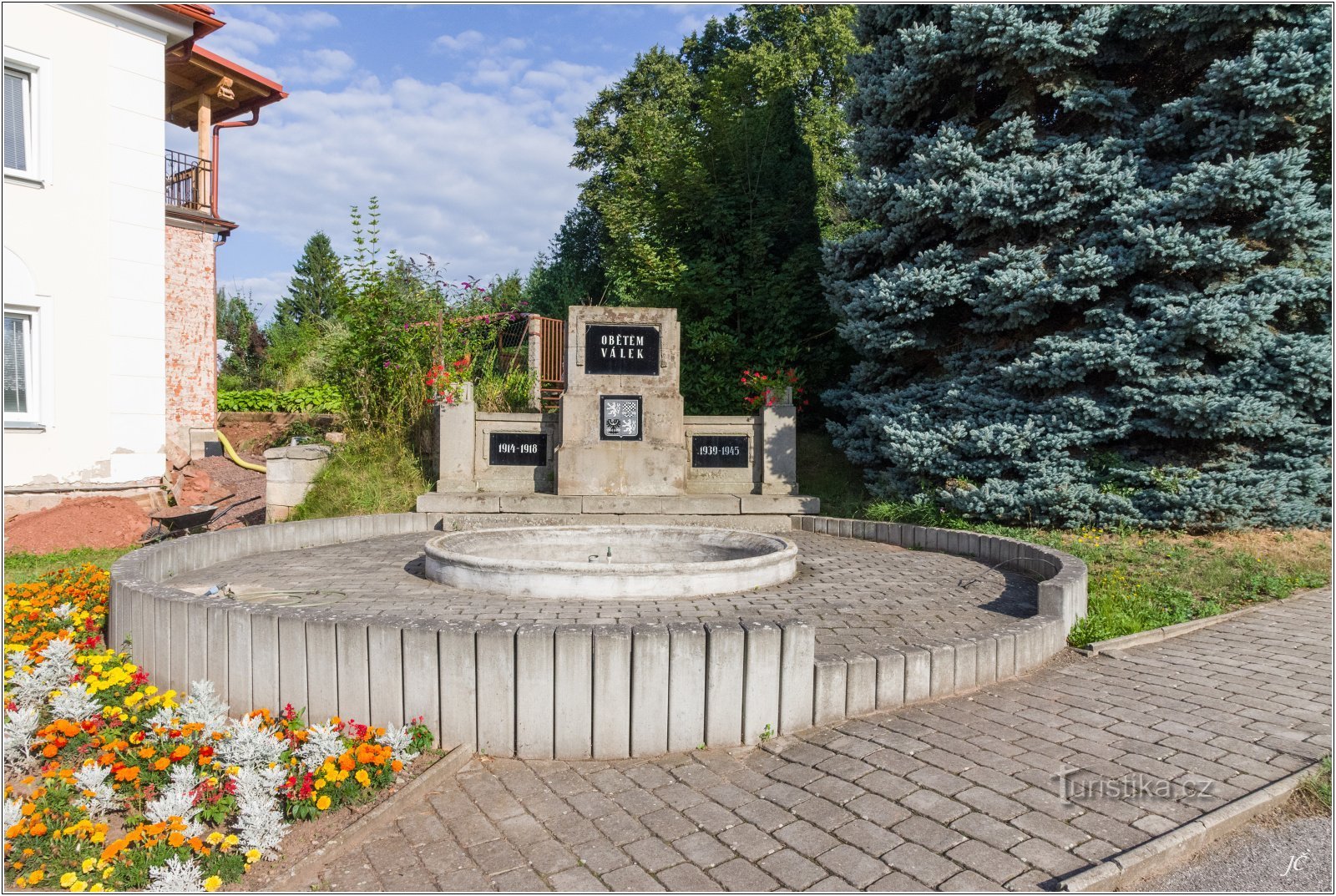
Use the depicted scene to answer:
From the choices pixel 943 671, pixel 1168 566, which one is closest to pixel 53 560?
pixel 943 671

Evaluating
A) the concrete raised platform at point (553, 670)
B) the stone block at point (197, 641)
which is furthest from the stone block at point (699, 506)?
the stone block at point (197, 641)

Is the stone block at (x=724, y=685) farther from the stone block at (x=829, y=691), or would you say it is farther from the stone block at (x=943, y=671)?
the stone block at (x=943, y=671)

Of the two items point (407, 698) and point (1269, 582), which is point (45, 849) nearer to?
point (407, 698)

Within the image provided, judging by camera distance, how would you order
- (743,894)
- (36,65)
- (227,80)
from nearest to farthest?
(743,894)
(36,65)
(227,80)

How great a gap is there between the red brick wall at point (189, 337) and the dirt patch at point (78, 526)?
418 centimetres

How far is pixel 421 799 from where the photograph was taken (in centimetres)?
320

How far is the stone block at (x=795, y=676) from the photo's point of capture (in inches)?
149

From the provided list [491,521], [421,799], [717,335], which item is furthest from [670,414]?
[421,799]

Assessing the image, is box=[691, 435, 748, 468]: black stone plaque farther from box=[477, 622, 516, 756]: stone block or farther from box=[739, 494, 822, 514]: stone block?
box=[477, 622, 516, 756]: stone block

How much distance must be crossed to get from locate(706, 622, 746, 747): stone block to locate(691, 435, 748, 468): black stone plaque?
25.3 feet

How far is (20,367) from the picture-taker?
9.28 metres

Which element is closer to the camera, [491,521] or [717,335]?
[491,521]

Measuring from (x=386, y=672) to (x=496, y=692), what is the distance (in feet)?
A: 1.83

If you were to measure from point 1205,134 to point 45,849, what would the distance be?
37.3 feet
